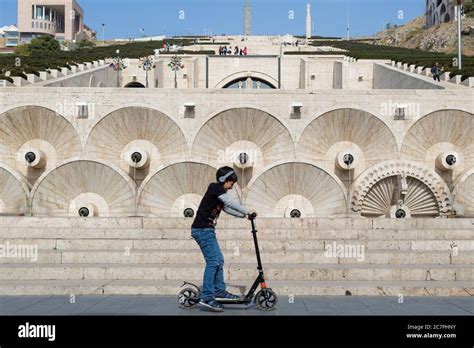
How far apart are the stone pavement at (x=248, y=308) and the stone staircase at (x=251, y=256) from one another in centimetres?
30

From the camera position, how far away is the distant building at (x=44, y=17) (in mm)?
95000

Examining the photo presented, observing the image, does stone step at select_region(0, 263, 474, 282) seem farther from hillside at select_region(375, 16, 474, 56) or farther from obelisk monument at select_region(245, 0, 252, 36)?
obelisk monument at select_region(245, 0, 252, 36)

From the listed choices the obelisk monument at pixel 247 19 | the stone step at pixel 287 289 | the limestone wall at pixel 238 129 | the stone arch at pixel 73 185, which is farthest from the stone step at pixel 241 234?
the obelisk monument at pixel 247 19

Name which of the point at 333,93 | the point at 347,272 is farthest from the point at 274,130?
the point at 347,272

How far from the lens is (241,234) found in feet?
39.9

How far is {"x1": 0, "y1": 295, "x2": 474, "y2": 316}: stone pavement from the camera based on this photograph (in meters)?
7.95

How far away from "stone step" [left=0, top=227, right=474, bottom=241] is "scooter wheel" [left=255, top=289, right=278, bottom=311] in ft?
13.2

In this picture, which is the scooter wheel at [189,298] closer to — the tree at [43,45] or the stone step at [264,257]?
the stone step at [264,257]

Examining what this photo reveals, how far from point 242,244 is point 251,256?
1.90 ft

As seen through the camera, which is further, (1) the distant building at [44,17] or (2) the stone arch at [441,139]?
(1) the distant building at [44,17]

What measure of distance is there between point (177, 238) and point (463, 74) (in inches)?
737
